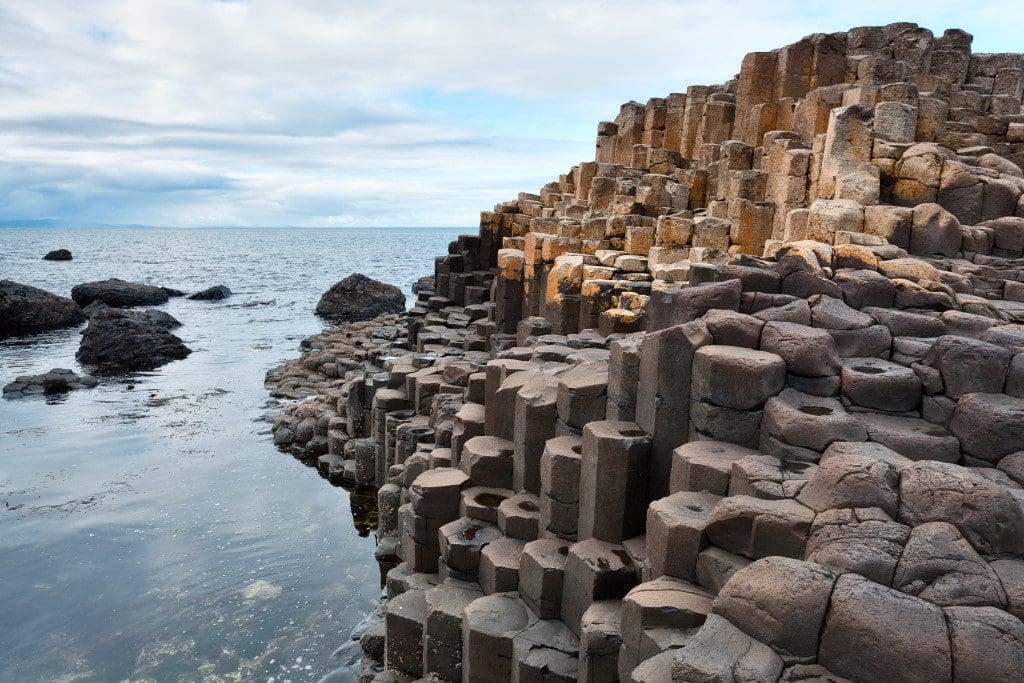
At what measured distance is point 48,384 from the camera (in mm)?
21250

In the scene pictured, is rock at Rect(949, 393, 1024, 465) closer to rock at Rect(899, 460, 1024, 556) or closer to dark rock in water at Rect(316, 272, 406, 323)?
rock at Rect(899, 460, 1024, 556)

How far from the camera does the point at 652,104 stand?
21.8m

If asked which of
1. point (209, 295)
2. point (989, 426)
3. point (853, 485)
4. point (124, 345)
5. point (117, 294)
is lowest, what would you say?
point (209, 295)

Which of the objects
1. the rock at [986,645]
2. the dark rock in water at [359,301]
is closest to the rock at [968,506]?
the rock at [986,645]

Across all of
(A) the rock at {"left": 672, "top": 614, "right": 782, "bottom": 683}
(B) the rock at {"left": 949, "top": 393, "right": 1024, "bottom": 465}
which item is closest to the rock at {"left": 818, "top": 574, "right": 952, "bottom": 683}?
(A) the rock at {"left": 672, "top": 614, "right": 782, "bottom": 683}

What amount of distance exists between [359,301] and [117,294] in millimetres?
14792

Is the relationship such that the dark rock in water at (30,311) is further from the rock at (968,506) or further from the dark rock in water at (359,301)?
the rock at (968,506)

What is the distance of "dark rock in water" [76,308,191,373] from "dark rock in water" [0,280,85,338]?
8.51 meters

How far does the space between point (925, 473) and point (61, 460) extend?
54.7 feet

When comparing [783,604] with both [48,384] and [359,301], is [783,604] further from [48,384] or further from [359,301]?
[359,301]

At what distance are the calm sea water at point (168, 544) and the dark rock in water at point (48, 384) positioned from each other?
2.01 feet

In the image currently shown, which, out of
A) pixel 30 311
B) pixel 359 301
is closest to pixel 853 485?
pixel 359 301

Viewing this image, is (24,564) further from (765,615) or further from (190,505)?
(765,615)

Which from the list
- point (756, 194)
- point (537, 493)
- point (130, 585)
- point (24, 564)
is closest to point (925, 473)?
point (537, 493)
